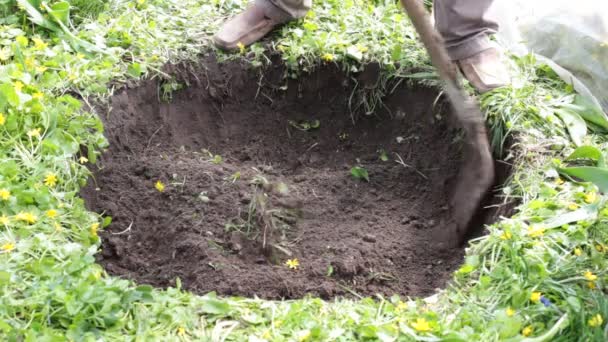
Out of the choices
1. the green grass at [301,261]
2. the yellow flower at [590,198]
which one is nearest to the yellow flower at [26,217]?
Result: the green grass at [301,261]

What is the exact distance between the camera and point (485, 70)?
10.3ft

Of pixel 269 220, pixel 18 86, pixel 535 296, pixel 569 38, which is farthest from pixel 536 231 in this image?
pixel 18 86

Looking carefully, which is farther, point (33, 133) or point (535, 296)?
point (33, 133)

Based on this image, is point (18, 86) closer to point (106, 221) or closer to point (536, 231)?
point (106, 221)

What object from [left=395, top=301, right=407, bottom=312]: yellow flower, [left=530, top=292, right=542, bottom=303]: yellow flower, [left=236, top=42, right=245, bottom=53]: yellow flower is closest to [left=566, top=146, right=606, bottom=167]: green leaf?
[left=530, top=292, right=542, bottom=303]: yellow flower

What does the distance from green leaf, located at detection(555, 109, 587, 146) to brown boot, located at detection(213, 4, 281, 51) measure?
1402 mm

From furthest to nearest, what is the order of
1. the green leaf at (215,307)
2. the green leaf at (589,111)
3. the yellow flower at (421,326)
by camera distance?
1. the green leaf at (589,111)
2. the green leaf at (215,307)
3. the yellow flower at (421,326)

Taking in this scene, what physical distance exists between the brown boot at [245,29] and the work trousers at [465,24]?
0.82 metres

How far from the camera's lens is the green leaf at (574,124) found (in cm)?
287

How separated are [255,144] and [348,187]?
528mm

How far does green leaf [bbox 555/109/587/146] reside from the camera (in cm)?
287

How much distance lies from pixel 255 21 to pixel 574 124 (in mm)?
1522

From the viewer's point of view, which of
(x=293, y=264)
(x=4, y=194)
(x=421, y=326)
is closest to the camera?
(x=421, y=326)

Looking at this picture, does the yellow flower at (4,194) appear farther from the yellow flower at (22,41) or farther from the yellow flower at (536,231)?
the yellow flower at (536,231)
